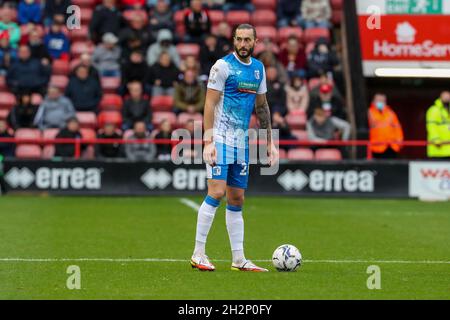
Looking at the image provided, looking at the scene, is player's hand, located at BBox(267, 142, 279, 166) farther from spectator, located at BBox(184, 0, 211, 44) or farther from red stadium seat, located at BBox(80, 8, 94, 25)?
red stadium seat, located at BBox(80, 8, 94, 25)

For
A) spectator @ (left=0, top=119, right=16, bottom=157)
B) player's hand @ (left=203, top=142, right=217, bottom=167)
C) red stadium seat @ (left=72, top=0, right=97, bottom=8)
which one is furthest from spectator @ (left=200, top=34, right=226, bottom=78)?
player's hand @ (left=203, top=142, right=217, bottom=167)

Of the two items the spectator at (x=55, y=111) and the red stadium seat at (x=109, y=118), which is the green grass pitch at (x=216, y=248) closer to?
the spectator at (x=55, y=111)

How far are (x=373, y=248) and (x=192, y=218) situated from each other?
14.9ft

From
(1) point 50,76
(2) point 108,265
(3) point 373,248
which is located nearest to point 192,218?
(3) point 373,248

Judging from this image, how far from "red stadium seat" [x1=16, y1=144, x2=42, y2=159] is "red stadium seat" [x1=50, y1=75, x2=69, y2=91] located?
1.84 m

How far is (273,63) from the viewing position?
23.4 m

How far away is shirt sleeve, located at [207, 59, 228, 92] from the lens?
997cm

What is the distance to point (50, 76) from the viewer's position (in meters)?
23.3

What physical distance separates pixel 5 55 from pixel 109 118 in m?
2.70

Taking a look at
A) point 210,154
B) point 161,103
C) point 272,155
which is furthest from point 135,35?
point 210,154

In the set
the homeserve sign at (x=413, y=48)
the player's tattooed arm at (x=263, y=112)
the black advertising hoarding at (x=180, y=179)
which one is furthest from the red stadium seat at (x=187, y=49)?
the player's tattooed arm at (x=263, y=112)

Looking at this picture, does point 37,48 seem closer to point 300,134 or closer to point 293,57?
point 293,57

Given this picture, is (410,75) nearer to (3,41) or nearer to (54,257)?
(3,41)

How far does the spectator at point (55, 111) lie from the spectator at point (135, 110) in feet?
3.51
